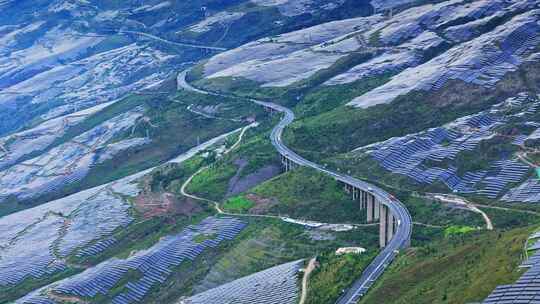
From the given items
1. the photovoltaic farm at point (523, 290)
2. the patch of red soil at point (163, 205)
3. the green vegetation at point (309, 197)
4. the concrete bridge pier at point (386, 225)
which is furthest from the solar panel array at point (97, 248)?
the photovoltaic farm at point (523, 290)

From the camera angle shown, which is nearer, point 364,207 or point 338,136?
point 364,207

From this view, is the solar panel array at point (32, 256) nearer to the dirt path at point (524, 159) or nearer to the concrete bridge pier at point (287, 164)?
the concrete bridge pier at point (287, 164)

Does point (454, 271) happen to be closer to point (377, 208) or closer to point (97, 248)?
point (377, 208)

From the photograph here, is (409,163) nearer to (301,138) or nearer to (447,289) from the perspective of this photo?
(301,138)

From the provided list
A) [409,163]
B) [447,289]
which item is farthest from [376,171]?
[447,289]

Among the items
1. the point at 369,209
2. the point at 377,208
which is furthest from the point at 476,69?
the point at 377,208

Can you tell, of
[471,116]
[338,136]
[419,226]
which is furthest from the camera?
[338,136]
